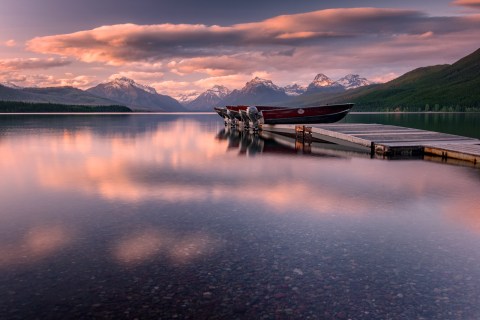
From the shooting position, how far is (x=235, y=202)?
52.5ft

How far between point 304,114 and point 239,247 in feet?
196

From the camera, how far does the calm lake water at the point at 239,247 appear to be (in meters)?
7.82

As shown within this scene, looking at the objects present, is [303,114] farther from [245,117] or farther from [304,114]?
[245,117]

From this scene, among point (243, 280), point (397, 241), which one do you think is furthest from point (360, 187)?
point (243, 280)

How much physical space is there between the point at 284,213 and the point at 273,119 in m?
55.2

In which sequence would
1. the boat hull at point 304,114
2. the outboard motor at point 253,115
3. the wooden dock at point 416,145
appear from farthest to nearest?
the boat hull at point 304,114 → the outboard motor at point 253,115 → the wooden dock at point 416,145

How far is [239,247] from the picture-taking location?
10844mm

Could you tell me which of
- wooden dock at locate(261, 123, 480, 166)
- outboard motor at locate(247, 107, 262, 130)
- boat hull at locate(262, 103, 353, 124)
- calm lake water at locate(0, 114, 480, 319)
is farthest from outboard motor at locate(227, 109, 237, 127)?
calm lake water at locate(0, 114, 480, 319)

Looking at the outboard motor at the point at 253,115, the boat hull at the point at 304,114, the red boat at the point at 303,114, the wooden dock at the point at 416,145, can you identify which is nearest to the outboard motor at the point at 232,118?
the red boat at the point at 303,114

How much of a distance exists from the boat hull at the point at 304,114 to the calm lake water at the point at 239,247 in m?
46.5

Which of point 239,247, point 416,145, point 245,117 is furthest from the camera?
point 245,117

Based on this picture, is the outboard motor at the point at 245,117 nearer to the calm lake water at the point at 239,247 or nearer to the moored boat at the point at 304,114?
the moored boat at the point at 304,114

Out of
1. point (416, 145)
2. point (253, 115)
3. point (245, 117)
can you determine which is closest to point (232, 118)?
point (245, 117)

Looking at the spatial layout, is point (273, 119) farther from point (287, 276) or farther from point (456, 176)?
point (287, 276)
